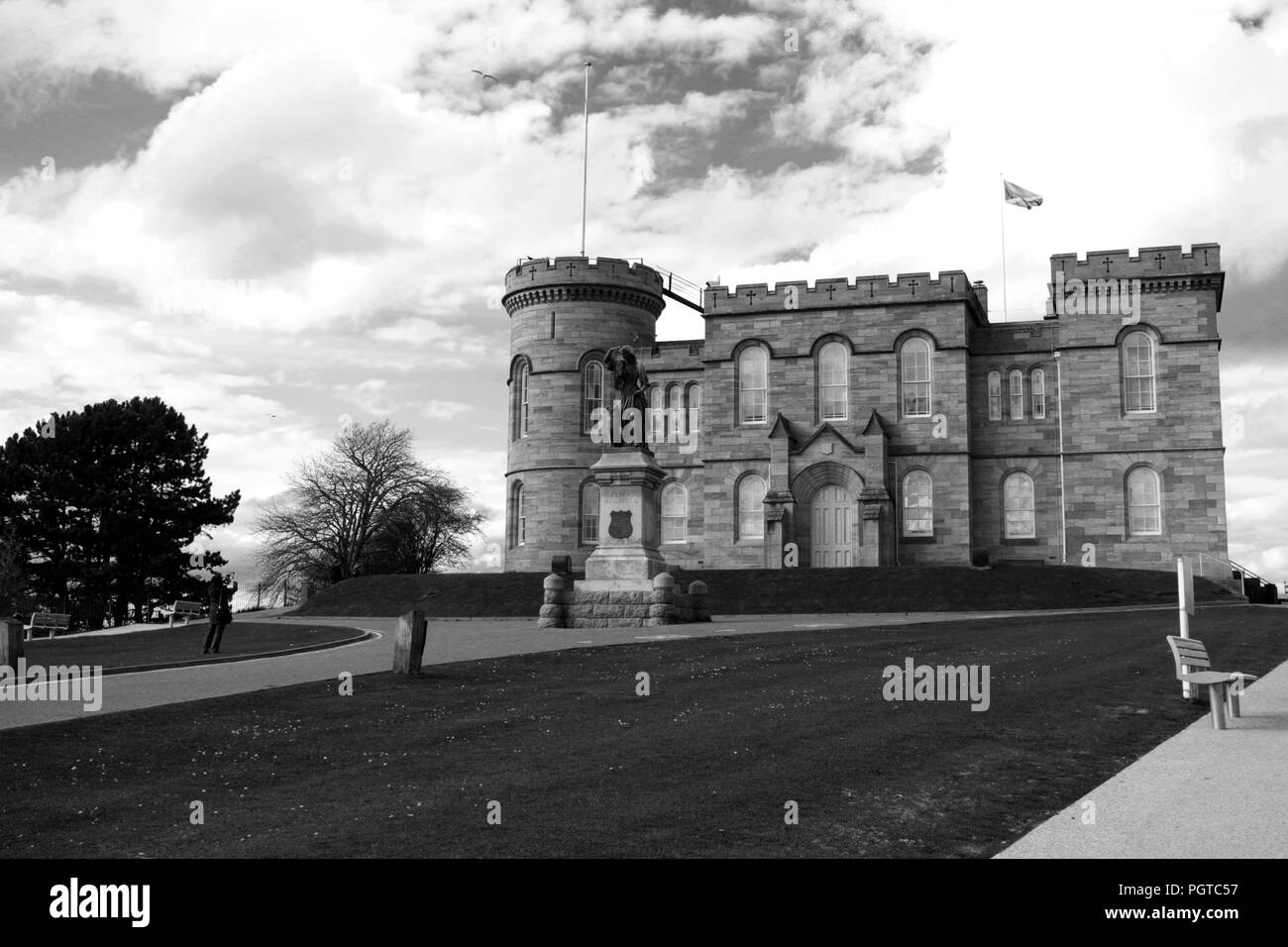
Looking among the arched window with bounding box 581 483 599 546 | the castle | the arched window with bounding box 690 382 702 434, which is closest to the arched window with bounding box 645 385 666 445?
the arched window with bounding box 690 382 702 434

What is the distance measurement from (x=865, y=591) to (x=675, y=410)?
16677 mm

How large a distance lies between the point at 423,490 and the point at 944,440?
29962 millimetres

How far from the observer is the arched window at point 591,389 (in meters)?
52.6

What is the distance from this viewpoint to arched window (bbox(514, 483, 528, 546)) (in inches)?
2103

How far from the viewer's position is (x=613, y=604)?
29688 mm

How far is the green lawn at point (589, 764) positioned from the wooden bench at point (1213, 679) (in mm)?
558

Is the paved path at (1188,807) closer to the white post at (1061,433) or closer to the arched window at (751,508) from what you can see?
the white post at (1061,433)

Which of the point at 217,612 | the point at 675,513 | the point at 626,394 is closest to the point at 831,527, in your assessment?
the point at 675,513

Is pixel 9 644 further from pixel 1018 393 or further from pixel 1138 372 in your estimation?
pixel 1138 372

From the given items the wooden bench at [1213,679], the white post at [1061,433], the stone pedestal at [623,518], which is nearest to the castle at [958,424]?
the white post at [1061,433]

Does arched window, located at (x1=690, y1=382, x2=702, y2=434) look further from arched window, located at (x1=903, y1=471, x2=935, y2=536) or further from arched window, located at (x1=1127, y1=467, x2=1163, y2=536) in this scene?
arched window, located at (x1=1127, y1=467, x2=1163, y2=536)

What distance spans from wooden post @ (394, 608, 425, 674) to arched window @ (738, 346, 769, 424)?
3300cm
